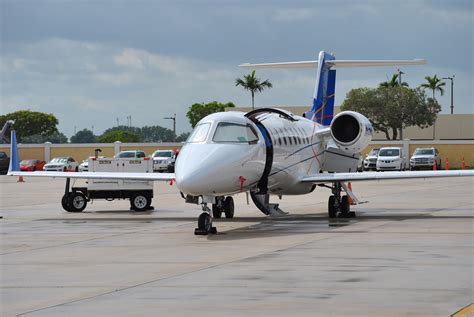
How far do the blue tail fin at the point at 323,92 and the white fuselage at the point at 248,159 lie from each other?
2362 mm

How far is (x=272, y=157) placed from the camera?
21.6m

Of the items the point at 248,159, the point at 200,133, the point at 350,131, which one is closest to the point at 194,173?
the point at 200,133

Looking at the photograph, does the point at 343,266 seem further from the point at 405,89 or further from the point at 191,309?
the point at 405,89

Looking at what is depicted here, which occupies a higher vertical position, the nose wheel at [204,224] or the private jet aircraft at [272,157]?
the private jet aircraft at [272,157]

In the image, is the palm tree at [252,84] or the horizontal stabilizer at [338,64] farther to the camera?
the palm tree at [252,84]

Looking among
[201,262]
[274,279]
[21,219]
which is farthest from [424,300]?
[21,219]

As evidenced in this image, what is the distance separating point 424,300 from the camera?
34.0ft

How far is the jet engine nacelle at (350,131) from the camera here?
961 inches

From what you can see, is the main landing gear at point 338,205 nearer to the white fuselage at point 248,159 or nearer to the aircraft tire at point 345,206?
the aircraft tire at point 345,206

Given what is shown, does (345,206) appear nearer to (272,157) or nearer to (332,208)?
(332,208)

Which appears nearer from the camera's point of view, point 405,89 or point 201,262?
point 201,262

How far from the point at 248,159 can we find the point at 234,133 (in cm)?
63

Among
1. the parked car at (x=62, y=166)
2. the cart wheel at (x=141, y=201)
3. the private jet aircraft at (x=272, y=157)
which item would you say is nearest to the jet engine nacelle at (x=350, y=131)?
the private jet aircraft at (x=272, y=157)

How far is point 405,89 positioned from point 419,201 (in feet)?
265
